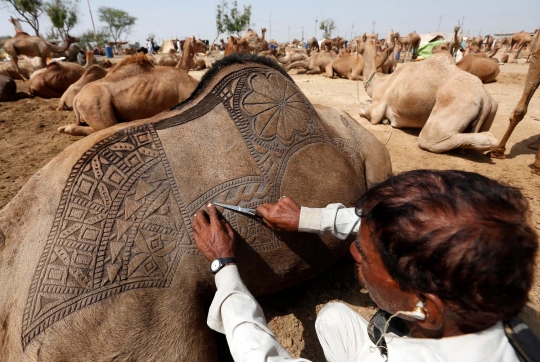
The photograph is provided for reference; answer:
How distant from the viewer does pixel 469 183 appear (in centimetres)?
88

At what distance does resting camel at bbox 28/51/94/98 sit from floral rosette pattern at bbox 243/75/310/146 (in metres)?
10.5

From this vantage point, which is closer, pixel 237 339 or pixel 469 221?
pixel 469 221

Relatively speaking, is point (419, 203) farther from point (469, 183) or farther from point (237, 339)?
point (237, 339)

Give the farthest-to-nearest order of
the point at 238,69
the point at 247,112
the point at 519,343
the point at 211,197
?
the point at 238,69
the point at 247,112
the point at 211,197
the point at 519,343

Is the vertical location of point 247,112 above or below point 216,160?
above

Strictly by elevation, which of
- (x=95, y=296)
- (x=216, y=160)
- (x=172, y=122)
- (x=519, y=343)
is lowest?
(x=95, y=296)

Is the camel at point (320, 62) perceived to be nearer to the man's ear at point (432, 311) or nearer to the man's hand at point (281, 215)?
the man's hand at point (281, 215)

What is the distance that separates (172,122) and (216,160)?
39 centimetres

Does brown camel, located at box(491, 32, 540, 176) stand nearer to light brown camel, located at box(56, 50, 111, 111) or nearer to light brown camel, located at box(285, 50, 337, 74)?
light brown camel, located at box(56, 50, 111, 111)

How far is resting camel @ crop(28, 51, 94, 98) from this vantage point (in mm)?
9547

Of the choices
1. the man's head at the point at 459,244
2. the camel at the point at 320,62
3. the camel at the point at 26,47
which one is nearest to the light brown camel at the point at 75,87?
the camel at the point at 26,47

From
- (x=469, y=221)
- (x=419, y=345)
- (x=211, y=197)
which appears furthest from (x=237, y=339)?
(x=469, y=221)

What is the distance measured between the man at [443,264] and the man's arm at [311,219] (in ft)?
1.79

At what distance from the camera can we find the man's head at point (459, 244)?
2.53 ft
